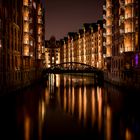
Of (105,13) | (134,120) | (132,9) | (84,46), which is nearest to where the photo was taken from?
(134,120)

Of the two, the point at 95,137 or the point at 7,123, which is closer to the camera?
the point at 95,137

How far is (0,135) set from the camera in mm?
22844

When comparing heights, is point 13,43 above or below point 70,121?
above

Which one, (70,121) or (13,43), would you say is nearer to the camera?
(70,121)

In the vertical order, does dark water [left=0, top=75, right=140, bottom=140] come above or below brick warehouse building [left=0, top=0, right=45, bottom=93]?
below

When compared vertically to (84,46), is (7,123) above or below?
below

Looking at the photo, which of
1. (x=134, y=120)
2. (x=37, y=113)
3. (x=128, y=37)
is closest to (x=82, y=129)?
(x=134, y=120)

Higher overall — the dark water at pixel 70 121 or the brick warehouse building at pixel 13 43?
the brick warehouse building at pixel 13 43

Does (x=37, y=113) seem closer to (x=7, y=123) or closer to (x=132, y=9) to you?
(x=7, y=123)

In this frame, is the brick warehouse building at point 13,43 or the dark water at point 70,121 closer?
the dark water at point 70,121

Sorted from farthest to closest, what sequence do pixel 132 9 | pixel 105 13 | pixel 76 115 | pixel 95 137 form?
1. pixel 105 13
2. pixel 132 9
3. pixel 76 115
4. pixel 95 137

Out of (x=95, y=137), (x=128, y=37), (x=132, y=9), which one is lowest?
(x=95, y=137)

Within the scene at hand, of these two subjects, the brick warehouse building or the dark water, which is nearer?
the dark water

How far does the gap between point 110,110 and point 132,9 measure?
28.7 meters
